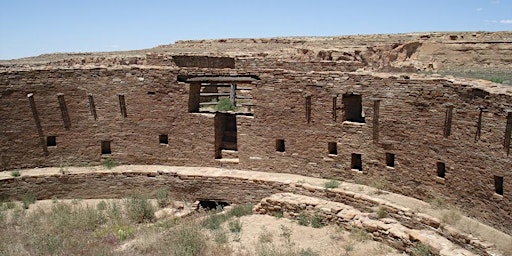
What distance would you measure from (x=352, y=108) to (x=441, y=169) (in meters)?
3.17

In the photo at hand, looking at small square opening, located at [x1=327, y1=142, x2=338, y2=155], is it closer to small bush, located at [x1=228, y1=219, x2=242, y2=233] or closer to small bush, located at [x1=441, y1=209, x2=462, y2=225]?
small bush, located at [x1=228, y1=219, x2=242, y2=233]

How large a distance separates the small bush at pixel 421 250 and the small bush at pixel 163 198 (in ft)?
24.2

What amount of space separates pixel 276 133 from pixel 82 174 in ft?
20.1

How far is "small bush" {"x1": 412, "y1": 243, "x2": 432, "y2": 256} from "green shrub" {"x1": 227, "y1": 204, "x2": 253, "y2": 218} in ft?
15.7

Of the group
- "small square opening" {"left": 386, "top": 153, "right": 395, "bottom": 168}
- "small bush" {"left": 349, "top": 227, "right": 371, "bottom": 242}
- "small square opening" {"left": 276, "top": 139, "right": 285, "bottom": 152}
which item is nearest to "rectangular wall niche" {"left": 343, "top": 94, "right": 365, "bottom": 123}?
→ "small square opening" {"left": 386, "top": 153, "right": 395, "bottom": 168}

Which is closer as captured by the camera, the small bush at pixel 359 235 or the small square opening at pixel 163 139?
the small bush at pixel 359 235

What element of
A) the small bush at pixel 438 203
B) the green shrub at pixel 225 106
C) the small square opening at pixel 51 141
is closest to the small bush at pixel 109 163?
the small square opening at pixel 51 141

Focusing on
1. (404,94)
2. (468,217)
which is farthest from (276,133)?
(468,217)

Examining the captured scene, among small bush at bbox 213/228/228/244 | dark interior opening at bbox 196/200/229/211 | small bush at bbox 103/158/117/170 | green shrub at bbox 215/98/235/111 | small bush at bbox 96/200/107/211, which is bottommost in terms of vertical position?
dark interior opening at bbox 196/200/229/211

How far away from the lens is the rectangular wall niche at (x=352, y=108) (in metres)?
13.1

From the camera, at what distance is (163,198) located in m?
14.2

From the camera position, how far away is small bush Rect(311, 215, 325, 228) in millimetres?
11568

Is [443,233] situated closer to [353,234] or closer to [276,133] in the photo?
[353,234]

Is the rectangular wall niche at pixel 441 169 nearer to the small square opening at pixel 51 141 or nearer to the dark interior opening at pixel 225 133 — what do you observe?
the dark interior opening at pixel 225 133
